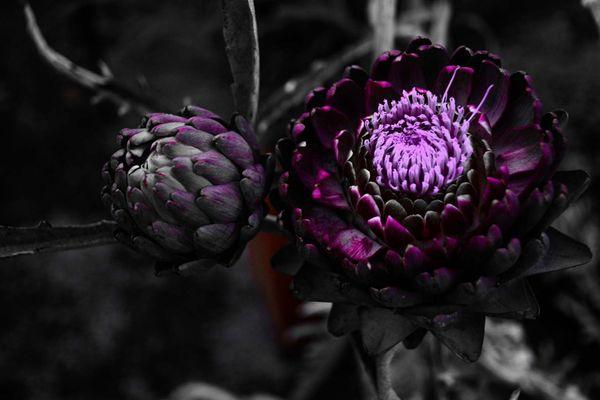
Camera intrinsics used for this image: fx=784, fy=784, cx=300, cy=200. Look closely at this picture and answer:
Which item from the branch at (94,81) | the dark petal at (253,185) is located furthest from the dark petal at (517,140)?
the branch at (94,81)

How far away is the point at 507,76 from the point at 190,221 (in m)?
0.14

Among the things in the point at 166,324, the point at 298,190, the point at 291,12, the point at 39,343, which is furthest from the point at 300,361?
the point at 298,190

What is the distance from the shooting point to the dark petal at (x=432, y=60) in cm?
33

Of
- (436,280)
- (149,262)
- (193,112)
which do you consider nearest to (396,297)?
(436,280)

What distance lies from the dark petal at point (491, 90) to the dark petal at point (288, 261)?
3.9 inches

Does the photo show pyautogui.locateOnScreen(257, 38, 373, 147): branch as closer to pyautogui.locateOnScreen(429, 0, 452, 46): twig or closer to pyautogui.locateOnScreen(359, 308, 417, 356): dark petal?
pyautogui.locateOnScreen(429, 0, 452, 46): twig

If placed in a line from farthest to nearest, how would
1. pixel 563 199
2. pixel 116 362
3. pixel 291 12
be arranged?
pixel 116 362 → pixel 291 12 → pixel 563 199

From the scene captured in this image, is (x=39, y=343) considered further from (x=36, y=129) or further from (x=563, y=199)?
(x=563, y=199)

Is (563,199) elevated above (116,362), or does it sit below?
above

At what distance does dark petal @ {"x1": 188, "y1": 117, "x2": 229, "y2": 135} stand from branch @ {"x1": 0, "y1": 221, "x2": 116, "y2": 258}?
0.21 ft

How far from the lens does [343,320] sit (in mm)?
324

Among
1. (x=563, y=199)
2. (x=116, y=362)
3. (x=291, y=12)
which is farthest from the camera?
(x=116, y=362)

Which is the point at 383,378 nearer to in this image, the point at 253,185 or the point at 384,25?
the point at 253,185

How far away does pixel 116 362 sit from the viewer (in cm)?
93
